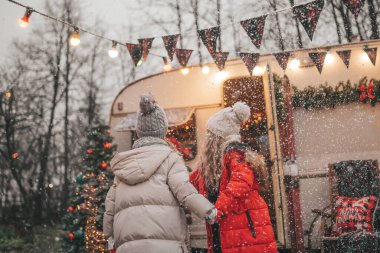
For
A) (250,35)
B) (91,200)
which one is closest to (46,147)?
(91,200)

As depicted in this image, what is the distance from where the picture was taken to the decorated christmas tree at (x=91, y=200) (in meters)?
6.28

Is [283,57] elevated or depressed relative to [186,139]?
elevated

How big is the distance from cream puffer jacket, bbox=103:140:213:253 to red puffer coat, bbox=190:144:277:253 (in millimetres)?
449

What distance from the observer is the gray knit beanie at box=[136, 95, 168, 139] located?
286cm

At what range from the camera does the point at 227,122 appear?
3492mm

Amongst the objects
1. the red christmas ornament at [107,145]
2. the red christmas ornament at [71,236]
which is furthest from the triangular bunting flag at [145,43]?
the red christmas ornament at [71,236]

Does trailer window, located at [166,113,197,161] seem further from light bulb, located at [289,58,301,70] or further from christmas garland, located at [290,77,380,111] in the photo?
light bulb, located at [289,58,301,70]

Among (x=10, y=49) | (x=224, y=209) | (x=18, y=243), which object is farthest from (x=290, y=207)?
(x=10, y=49)

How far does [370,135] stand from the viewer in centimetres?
588

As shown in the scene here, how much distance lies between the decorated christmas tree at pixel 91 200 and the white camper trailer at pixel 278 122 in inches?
26.1

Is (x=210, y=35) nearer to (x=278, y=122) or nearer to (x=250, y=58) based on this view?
(x=250, y=58)

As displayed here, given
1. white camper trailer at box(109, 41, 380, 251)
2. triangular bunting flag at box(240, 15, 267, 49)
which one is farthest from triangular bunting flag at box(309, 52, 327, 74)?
triangular bunting flag at box(240, 15, 267, 49)

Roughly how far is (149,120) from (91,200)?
14.2ft

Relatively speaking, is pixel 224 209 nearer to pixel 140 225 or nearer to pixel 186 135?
pixel 140 225
